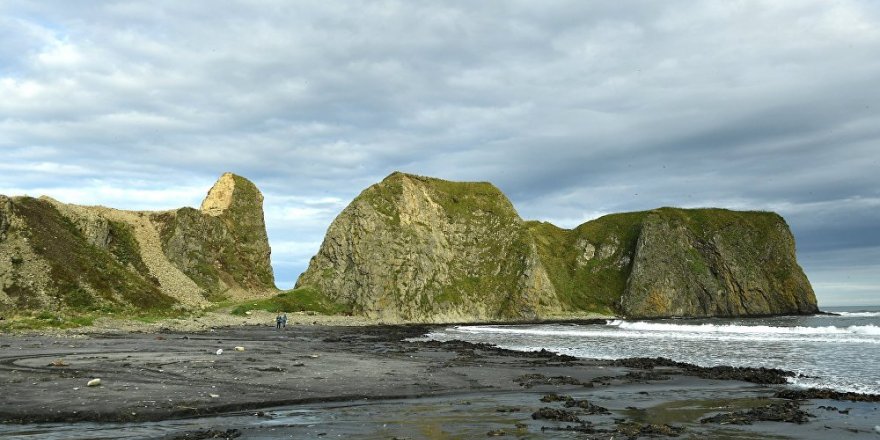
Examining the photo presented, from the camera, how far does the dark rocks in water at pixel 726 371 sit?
75.6 feet

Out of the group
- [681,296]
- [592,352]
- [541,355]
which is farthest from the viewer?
[681,296]

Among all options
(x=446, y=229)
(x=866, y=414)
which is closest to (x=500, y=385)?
(x=866, y=414)

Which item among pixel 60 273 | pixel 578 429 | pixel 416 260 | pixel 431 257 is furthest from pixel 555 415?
pixel 431 257

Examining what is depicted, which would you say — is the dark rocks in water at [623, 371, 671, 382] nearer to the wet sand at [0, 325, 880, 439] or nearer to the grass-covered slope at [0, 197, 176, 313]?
the wet sand at [0, 325, 880, 439]

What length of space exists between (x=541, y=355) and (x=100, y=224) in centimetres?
6833

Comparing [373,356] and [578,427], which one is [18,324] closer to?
[373,356]

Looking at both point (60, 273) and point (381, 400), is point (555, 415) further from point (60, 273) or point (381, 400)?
point (60, 273)

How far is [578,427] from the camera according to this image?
13.8m

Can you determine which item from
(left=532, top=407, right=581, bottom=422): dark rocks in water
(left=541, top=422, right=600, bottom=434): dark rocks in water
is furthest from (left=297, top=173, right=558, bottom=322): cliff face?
(left=541, top=422, right=600, bottom=434): dark rocks in water

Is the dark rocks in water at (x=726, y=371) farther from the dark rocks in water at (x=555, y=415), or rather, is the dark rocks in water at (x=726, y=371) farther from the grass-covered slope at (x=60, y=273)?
the grass-covered slope at (x=60, y=273)

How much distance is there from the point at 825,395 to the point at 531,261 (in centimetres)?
9117

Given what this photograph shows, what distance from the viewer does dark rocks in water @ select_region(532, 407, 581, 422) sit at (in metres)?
14.7

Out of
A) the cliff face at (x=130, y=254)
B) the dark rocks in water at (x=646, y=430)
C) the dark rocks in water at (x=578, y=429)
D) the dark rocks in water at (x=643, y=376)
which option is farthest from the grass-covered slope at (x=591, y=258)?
the dark rocks in water at (x=578, y=429)

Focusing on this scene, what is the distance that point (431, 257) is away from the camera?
333 feet
